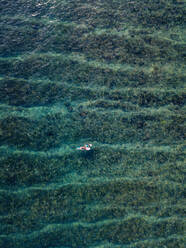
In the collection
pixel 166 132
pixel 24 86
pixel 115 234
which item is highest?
pixel 24 86

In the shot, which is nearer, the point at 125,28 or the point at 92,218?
the point at 92,218

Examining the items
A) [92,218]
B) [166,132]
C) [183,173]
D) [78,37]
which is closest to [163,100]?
[166,132]

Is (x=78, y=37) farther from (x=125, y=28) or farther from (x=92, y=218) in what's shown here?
(x=92, y=218)

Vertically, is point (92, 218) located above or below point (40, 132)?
below

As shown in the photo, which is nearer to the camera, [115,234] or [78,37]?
[115,234]

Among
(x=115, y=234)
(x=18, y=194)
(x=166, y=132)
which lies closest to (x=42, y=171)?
(x=18, y=194)

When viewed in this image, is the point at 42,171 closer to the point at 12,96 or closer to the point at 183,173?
the point at 12,96
